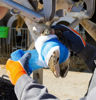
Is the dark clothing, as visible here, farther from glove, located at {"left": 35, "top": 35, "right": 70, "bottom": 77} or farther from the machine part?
the machine part

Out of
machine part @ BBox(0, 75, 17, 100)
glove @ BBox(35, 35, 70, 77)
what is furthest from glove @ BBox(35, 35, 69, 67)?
machine part @ BBox(0, 75, 17, 100)

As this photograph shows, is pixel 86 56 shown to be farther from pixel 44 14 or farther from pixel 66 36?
pixel 44 14

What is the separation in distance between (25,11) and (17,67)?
0.19 metres

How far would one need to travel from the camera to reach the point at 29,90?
665 millimetres

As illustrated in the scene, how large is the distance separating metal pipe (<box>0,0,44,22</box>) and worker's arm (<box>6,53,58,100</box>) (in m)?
0.12

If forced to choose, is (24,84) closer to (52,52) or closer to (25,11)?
(52,52)

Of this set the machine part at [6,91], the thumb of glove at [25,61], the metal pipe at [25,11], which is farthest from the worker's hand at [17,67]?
the machine part at [6,91]

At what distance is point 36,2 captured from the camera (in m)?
0.87

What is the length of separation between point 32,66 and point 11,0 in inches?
9.3

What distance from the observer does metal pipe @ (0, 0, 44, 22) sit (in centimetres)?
78

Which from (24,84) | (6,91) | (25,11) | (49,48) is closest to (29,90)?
(24,84)

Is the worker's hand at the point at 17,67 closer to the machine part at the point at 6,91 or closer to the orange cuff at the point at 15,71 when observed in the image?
the orange cuff at the point at 15,71

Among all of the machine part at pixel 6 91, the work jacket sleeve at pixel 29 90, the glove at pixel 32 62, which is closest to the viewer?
the work jacket sleeve at pixel 29 90

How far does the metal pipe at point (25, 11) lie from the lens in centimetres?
78
